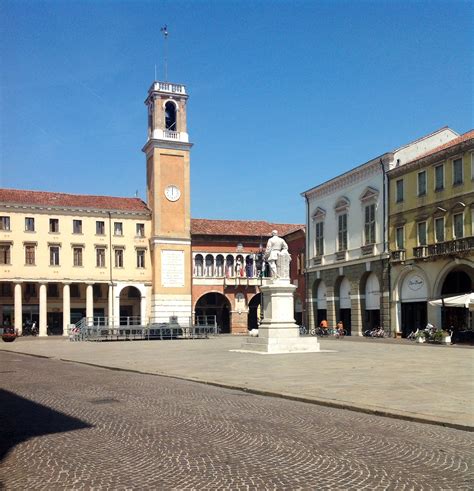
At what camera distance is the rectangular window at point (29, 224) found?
201 feet

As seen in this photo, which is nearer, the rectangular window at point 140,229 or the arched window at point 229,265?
the rectangular window at point 140,229

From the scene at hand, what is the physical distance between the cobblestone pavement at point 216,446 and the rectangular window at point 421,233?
30143 millimetres

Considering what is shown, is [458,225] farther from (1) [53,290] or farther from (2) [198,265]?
(1) [53,290]

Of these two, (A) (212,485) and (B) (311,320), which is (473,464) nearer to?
(A) (212,485)

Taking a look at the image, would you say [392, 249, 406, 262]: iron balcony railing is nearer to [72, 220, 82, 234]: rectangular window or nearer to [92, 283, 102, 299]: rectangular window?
[72, 220, 82, 234]: rectangular window

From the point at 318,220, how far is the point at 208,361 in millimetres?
33138

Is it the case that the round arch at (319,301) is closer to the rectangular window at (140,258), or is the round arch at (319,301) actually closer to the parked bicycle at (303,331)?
the parked bicycle at (303,331)

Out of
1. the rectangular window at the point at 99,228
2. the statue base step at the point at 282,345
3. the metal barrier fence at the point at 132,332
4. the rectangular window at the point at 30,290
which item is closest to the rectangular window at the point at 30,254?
the rectangular window at the point at 30,290

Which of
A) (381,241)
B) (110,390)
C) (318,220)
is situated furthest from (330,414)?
(318,220)

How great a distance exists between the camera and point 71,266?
62.6m

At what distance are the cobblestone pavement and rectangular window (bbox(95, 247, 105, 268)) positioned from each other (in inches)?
2036

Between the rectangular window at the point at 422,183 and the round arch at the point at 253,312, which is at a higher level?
the rectangular window at the point at 422,183

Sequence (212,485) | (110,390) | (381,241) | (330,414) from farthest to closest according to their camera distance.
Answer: (381,241) < (110,390) < (330,414) < (212,485)

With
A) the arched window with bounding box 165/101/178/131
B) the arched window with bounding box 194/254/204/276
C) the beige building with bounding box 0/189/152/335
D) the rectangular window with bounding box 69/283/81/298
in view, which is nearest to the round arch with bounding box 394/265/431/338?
the arched window with bounding box 194/254/204/276
